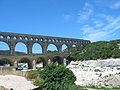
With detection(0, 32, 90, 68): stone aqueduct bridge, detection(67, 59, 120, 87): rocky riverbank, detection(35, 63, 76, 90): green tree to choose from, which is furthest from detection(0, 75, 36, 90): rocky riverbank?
detection(0, 32, 90, 68): stone aqueduct bridge

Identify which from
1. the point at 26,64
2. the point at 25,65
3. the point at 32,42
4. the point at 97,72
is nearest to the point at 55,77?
the point at 97,72

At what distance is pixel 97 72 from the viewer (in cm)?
2938

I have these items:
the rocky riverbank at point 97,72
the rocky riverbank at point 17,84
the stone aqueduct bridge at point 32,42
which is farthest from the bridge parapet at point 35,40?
the rocky riverbank at point 17,84

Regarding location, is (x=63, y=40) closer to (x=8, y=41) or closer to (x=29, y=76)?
(x=8, y=41)

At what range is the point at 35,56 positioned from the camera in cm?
4625

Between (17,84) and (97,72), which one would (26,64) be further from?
(17,84)

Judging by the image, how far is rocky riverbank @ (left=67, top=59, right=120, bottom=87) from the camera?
23216mm

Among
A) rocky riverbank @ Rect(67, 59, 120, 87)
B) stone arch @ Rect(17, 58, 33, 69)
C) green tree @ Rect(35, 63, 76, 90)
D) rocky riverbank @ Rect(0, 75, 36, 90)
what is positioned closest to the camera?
green tree @ Rect(35, 63, 76, 90)

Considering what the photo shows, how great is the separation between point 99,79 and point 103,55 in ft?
68.0

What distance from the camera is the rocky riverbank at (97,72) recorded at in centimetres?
2322

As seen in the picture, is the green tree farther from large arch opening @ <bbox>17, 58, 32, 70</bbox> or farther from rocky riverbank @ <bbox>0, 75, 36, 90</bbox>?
large arch opening @ <bbox>17, 58, 32, 70</bbox>

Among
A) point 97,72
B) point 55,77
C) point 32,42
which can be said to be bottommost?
point 97,72

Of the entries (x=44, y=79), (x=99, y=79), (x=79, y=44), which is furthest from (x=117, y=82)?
(x=79, y=44)

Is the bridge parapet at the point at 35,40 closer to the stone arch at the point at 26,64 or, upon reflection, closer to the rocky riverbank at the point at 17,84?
the stone arch at the point at 26,64
